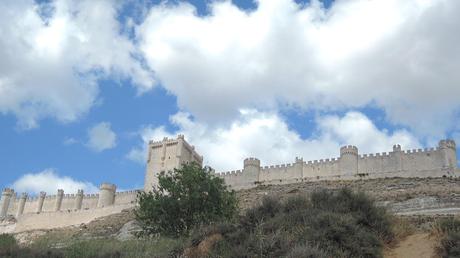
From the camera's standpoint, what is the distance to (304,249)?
10148 millimetres

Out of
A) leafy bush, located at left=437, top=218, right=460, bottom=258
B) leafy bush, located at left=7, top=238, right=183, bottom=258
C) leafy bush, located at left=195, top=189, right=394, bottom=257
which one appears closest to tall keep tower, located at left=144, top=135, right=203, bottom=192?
leafy bush, located at left=7, top=238, right=183, bottom=258

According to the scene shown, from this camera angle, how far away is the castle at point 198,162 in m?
53.0

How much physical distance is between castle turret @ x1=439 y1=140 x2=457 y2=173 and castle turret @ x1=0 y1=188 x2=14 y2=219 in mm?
55137

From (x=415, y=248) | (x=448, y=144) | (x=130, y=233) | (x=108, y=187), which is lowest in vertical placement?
(x=415, y=248)

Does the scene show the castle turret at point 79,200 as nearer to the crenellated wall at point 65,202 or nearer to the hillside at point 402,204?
the crenellated wall at point 65,202

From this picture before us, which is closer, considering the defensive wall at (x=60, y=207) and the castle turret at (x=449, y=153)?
the castle turret at (x=449, y=153)

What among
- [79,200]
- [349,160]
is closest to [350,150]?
[349,160]

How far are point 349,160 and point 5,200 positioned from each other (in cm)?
4697

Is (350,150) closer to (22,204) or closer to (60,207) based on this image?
(60,207)

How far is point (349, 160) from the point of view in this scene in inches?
2208

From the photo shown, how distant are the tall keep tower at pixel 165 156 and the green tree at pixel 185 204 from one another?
38.9 metres

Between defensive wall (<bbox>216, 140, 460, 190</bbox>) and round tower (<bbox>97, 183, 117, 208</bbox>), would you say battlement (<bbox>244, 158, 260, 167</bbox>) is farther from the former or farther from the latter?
round tower (<bbox>97, 183, 117, 208</bbox>)

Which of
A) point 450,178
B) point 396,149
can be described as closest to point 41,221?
point 396,149

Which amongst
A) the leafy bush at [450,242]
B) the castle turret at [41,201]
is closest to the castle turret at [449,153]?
the leafy bush at [450,242]
